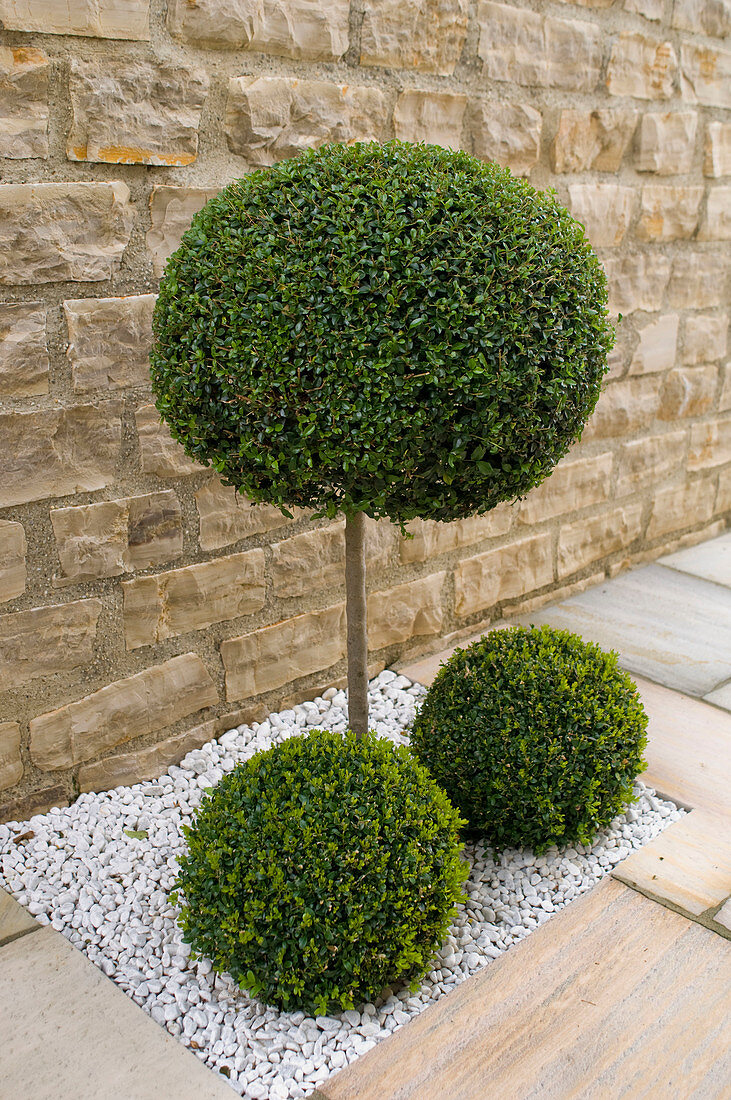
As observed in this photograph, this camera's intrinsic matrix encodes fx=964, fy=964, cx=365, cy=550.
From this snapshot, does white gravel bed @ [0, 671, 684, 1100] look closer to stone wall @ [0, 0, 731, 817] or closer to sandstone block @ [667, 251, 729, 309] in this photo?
stone wall @ [0, 0, 731, 817]

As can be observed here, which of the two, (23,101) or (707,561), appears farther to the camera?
(707,561)

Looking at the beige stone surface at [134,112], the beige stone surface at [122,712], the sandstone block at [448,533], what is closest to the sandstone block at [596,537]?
the sandstone block at [448,533]

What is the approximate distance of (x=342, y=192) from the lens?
1812 millimetres

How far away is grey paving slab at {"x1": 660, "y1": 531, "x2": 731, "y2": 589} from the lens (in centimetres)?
400

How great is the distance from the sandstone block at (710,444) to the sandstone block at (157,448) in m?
2.55

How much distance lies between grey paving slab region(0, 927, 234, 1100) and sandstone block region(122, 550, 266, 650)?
82 cm

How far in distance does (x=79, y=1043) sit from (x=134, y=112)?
6.40 feet

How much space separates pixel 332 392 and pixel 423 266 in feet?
0.92

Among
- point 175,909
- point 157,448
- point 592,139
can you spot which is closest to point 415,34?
point 592,139

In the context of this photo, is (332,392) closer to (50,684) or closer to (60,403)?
(60,403)

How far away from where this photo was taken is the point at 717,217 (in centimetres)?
392

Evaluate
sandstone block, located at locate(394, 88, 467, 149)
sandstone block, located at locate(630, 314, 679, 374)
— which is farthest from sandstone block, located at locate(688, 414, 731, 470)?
sandstone block, located at locate(394, 88, 467, 149)

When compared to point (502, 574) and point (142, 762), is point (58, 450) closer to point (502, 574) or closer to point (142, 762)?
point (142, 762)

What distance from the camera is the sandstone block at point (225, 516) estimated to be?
256 centimetres
